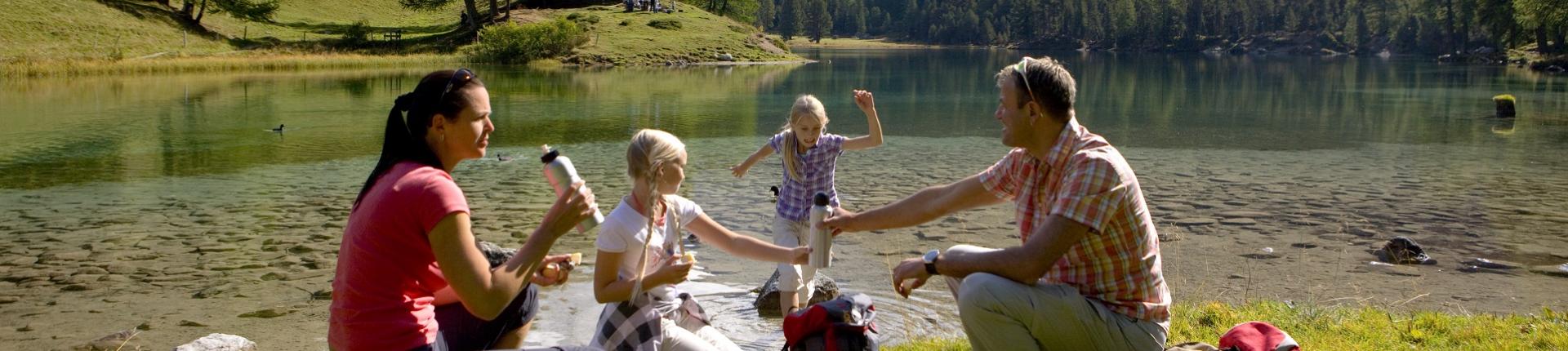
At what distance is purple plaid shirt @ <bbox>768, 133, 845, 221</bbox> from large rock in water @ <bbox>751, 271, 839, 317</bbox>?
0.67 m

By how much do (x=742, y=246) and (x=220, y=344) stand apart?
3963 millimetres

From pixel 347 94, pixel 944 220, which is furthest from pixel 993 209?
pixel 347 94

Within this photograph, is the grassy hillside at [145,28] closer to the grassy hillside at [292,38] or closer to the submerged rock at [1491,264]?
the grassy hillside at [292,38]

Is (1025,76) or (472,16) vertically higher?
(472,16)

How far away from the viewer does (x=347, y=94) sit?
38.9 meters

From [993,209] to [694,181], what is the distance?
200 inches

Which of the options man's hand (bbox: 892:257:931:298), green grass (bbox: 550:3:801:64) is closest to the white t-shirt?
man's hand (bbox: 892:257:931:298)

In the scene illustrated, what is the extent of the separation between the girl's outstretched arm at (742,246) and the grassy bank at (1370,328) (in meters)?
1.55

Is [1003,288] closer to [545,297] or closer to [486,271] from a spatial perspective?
[486,271]

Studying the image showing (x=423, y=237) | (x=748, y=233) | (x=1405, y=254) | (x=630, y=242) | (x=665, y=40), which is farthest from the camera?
(x=665, y=40)

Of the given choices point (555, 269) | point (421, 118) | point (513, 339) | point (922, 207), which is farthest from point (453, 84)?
point (922, 207)

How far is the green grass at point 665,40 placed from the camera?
74375 millimetres

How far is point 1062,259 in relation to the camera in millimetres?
4762

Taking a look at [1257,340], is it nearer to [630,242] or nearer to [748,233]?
[630,242]
